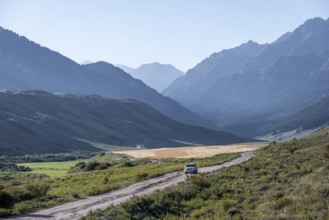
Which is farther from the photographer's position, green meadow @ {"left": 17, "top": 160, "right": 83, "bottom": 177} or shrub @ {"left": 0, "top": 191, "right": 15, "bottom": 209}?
green meadow @ {"left": 17, "top": 160, "right": 83, "bottom": 177}

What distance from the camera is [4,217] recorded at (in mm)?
26781

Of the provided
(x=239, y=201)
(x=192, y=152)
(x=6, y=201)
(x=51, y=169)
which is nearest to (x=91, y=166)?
(x=51, y=169)

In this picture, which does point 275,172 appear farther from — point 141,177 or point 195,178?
point 141,177

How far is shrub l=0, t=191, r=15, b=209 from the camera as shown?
1223 inches

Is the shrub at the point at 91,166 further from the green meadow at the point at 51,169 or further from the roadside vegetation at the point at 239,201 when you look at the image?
the roadside vegetation at the point at 239,201

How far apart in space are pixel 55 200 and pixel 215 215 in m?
17.2

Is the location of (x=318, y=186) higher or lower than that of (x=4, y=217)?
higher

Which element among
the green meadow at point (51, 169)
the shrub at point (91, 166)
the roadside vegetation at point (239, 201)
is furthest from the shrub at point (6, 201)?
the shrub at point (91, 166)

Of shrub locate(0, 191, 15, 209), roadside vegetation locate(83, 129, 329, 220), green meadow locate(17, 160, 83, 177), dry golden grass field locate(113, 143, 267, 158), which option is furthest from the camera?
dry golden grass field locate(113, 143, 267, 158)

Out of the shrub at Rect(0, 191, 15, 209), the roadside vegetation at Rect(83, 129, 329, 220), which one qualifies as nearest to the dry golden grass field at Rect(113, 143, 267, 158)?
the roadside vegetation at Rect(83, 129, 329, 220)

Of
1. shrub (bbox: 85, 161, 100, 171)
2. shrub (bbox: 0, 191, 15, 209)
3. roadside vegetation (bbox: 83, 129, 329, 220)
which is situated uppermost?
roadside vegetation (bbox: 83, 129, 329, 220)

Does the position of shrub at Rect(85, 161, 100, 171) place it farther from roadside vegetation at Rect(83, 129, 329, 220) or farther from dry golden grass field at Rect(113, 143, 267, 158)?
roadside vegetation at Rect(83, 129, 329, 220)

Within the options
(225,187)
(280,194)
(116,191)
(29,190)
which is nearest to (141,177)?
(116,191)

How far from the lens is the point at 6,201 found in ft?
104
